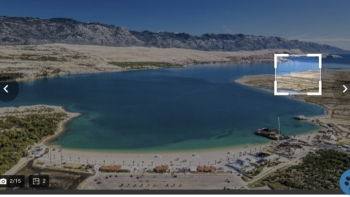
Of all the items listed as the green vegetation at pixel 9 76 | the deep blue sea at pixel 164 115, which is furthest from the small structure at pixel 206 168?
the green vegetation at pixel 9 76

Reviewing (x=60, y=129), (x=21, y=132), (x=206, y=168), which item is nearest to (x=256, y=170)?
(x=206, y=168)

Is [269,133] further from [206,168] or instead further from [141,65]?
[141,65]

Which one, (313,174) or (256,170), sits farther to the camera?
(256,170)

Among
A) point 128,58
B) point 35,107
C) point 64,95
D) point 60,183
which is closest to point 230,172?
point 60,183

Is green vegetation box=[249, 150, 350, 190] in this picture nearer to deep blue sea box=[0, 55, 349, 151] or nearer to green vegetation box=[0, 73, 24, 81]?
deep blue sea box=[0, 55, 349, 151]

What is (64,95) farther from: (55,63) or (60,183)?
(55,63)

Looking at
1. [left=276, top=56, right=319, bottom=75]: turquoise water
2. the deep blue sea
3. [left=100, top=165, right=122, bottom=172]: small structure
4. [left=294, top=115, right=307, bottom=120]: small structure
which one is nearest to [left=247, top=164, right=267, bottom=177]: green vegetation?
the deep blue sea
